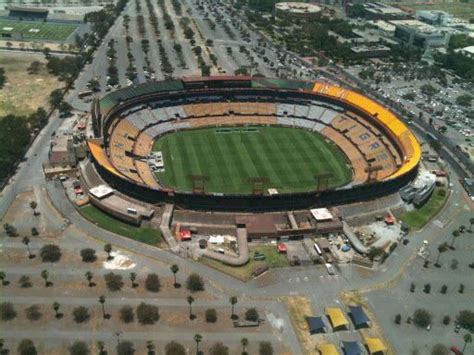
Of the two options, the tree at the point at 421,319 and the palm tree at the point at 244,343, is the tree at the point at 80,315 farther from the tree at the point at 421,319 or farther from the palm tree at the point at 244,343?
the tree at the point at 421,319

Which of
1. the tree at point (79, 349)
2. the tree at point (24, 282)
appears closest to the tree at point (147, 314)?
the tree at point (79, 349)

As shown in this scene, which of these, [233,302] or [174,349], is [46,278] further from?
[233,302]

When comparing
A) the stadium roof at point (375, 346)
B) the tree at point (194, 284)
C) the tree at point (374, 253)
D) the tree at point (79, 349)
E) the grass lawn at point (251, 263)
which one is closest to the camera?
the tree at point (79, 349)

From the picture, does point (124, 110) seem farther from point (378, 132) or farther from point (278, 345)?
point (278, 345)

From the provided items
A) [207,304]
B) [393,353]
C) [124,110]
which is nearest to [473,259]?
[393,353]

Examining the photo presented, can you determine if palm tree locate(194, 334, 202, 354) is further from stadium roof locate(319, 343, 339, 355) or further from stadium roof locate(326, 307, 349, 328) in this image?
stadium roof locate(326, 307, 349, 328)

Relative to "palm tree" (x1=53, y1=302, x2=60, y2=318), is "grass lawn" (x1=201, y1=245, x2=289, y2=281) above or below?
below

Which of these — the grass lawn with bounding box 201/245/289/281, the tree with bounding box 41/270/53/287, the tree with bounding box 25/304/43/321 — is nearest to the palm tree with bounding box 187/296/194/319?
the grass lawn with bounding box 201/245/289/281

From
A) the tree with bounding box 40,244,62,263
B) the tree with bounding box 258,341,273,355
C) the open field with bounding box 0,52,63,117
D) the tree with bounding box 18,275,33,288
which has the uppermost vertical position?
the tree with bounding box 258,341,273,355
